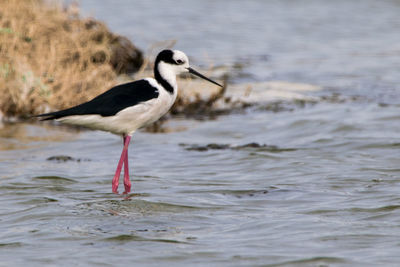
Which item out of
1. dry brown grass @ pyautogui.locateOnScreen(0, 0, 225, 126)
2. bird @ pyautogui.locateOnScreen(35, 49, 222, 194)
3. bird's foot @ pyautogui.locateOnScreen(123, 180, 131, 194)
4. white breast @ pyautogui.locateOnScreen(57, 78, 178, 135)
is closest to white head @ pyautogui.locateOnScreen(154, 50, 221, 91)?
bird @ pyautogui.locateOnScreen(35, 49, 222, 194)

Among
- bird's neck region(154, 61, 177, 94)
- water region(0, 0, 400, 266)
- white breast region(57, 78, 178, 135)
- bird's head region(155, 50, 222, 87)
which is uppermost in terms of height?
bird's head region(155, 50, 222, 87)

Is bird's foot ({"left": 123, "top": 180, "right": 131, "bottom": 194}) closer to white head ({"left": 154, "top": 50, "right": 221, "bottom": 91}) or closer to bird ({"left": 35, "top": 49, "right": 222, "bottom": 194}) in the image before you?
bird ({"left": 35, "top": 49, "right": 222, "bottom": 194})

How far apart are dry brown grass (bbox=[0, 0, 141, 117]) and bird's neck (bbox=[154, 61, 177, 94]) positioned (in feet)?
10.6

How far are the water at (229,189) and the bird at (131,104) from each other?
68 centimetres

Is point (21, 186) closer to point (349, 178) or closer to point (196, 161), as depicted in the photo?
point (196, 161)

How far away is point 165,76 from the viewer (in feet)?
24.2

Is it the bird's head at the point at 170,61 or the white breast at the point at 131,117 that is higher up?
the bird's head at the point at 170,61

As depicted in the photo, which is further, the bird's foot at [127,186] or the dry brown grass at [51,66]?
the dry brown grass at [51,66]

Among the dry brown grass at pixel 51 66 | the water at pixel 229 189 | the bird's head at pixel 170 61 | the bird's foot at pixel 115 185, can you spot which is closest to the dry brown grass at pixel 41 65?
the dry brown grass at pixel 51 66

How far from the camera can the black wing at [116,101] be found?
22.9ft

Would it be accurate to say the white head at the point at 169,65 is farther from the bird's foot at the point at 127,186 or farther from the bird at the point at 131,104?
the bird's foot at the point at 127,186

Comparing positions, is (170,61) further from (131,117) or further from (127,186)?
(127,186)

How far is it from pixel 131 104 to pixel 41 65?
3.85 m

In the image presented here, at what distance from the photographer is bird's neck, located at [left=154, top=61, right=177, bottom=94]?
7.34 meters
